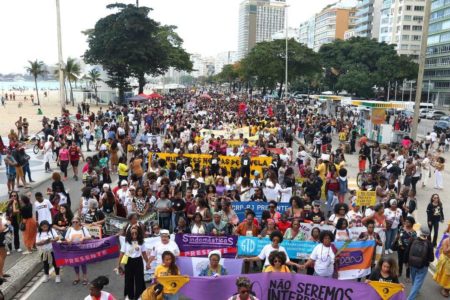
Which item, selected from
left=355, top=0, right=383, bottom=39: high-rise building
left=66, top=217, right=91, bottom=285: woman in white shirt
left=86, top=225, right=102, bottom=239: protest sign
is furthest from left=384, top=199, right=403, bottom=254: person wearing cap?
left=355, top=0, right=383, bottom=39: high-rise building

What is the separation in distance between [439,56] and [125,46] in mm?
60794

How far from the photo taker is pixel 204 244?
855 centimetres

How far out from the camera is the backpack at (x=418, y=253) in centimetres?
753

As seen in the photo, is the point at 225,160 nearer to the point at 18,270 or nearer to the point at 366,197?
the point at 366,197

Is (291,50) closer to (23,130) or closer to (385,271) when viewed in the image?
(23,130)

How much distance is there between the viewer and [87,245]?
27.6 ft

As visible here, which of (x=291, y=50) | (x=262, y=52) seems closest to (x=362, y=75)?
(x=291, y=50)

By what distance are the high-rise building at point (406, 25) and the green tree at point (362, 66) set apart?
23781 mm

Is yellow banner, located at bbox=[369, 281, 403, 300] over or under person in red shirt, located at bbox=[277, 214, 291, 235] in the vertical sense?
under

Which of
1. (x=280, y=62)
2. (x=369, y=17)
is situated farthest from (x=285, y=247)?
(x=369, y=17)

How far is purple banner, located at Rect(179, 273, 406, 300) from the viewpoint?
6699 mm

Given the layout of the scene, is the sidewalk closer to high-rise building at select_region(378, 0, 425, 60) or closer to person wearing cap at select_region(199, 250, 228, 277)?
person wearing cap at select_region(199, 250, 228, 277)

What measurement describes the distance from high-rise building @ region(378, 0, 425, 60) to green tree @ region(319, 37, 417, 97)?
78.0 ft

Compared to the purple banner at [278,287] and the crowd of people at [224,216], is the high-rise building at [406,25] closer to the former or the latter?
the crowd of people at [224,216]
